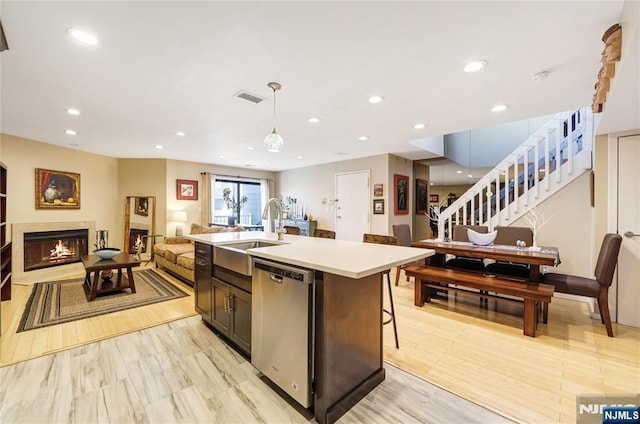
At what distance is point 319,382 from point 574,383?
6.25 ft

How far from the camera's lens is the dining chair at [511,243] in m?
3.26

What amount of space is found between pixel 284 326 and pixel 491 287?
2346mm

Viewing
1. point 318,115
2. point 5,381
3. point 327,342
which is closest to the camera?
point 327,342

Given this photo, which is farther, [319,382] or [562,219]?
[562,219]

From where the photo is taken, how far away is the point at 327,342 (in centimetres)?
157

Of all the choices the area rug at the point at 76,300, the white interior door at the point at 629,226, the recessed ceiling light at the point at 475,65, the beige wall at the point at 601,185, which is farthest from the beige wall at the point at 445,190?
the area rug at the point at 76,300

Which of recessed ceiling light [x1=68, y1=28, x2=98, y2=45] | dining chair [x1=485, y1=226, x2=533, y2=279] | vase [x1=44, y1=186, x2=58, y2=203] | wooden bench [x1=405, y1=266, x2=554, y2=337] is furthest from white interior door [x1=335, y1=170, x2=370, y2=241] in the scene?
vase [x1=44, y1=186, x2=58, y2=203]

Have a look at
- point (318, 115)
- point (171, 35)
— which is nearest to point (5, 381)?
point (171, 35)

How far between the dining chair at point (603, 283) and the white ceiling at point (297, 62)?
1.51m

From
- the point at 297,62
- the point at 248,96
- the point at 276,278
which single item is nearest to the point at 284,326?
the point at 276,278

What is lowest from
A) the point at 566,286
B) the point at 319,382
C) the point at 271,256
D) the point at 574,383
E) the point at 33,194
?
the point at 574,383

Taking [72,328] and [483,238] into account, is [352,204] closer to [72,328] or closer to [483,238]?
[483,238]

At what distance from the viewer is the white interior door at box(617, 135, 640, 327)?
286cm

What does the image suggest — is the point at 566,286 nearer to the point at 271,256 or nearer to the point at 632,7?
the point at 632,7
